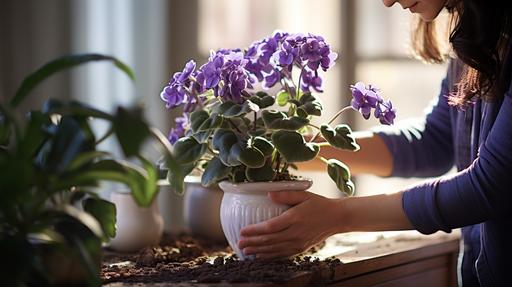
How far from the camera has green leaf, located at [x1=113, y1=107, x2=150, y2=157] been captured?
100cm

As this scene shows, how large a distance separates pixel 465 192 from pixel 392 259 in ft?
0.72

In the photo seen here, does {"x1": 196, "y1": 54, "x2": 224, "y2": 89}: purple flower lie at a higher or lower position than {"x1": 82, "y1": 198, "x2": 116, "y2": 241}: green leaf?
higher

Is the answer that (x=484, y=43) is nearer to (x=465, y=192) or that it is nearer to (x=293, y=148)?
(x=465, y=192)

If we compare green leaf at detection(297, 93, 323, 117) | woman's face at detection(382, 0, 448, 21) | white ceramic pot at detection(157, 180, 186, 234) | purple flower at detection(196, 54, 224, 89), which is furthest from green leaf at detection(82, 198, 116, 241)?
white ceramic pot at detection(157, 180, 186, 234)

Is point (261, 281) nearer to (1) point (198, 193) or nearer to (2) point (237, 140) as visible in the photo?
(2) point (237, 140)

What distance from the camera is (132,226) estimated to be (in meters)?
1.78

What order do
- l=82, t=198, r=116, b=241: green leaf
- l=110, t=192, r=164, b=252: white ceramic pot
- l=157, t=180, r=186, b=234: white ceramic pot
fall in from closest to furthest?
l=82, t=198, r=116, b=241: green leaf < l=110, t=192, r=164, b=252: white ceramic pot < l=157, t=180, r=186, b=234: white ceramic pot

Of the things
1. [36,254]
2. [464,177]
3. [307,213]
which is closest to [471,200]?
[464,177]

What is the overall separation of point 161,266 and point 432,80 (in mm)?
2578

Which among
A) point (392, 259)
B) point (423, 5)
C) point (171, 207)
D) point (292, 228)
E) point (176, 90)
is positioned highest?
point (423, 5)

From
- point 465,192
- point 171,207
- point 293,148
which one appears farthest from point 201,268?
point 171,207

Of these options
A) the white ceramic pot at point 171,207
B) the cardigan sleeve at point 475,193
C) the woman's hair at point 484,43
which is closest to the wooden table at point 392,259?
the cardigan sleeve at point 475,193

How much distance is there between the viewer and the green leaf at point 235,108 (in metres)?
1.50

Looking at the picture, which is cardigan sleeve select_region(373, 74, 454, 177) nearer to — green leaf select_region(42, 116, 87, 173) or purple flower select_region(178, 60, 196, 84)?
purple flower select_region(178, 60, 196, 84)
